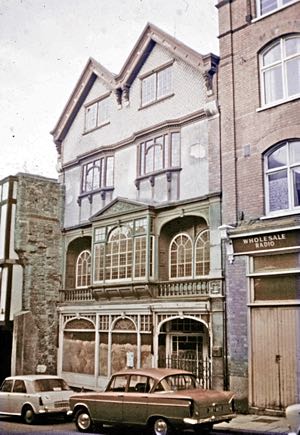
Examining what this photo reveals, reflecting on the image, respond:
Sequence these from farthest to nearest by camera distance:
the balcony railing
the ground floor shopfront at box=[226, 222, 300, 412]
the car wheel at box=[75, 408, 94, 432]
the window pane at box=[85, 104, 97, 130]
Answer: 1. the window pane at box=[85, 104, 97, 130]
2. the balcony railing
3. the ground floor shopfront at box=[226, 222, 300, 412]
4. the car wheel at box=[75, 408, 94, 432]

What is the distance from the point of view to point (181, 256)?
19.0 metres

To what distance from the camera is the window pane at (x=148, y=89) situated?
20844mm

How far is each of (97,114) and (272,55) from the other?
928cm

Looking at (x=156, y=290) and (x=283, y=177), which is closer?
(x=283, y=177)

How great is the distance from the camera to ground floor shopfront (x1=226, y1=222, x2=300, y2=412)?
1448 cm

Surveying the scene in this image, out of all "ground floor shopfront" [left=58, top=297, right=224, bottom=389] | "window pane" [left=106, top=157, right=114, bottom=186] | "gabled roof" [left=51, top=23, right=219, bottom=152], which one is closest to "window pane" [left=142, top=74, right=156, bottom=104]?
"gabled roof" [left=51, top=23, right=219, bottom=152]

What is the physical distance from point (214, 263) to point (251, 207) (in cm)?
223

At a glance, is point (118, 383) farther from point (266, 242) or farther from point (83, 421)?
point (266, 242)

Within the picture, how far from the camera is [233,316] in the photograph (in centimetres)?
1600

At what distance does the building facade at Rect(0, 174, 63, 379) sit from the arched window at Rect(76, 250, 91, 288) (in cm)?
84

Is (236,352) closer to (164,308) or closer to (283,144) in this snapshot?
(164,308)

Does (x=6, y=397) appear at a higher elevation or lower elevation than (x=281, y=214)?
lower

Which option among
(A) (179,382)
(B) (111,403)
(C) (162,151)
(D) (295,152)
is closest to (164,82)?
(C) (162,151)

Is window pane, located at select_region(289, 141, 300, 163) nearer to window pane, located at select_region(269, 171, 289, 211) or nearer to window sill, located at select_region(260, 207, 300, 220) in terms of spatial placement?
window pane, located at select_region(269, 171, 289, 211)
